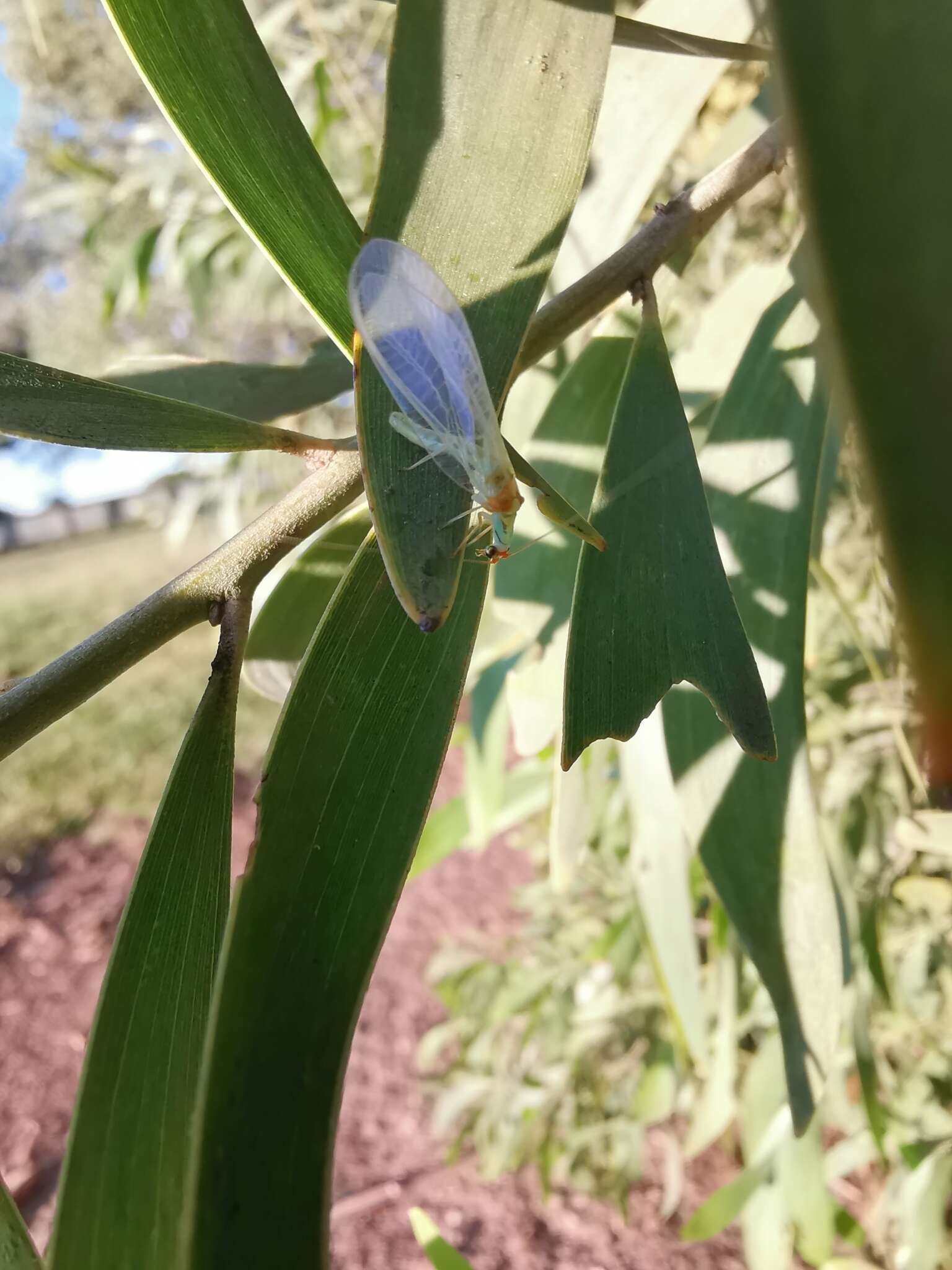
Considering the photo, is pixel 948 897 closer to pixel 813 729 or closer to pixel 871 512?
pixel 813 729

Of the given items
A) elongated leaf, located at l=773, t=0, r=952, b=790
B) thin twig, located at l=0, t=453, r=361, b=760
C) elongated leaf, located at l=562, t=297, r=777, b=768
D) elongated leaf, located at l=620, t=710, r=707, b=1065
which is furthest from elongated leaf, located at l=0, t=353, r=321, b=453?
elongated leaf, located at l=620, t=710, r=707, b=1065


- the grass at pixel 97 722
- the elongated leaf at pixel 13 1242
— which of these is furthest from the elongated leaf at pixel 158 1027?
the grass at pixel 97 722

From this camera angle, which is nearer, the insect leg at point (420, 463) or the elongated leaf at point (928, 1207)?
the insect leg at point (420, 463)

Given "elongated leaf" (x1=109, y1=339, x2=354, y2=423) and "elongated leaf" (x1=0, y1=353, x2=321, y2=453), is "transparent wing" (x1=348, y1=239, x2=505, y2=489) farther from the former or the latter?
"elongated leaf" (x1=109, y1=339, x2=354, y2=423)

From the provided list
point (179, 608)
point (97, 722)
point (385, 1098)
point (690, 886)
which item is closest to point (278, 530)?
point (179, 608)

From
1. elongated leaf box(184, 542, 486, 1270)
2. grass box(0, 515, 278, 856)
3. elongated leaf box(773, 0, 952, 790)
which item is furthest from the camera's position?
grass box(0, 515, 278, 856)

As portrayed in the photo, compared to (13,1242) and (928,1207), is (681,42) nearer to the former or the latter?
(13,1242)

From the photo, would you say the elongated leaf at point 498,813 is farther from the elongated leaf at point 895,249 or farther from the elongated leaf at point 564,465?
the elongated leaf at point 895,249
